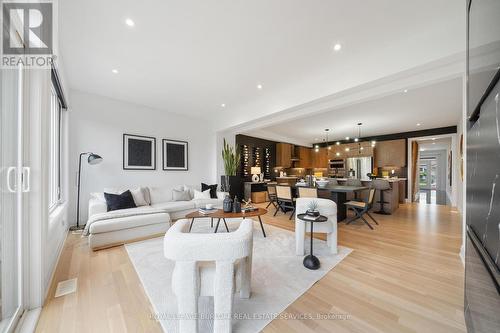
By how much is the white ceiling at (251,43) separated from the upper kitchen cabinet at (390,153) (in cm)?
411

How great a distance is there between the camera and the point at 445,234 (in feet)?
11.2

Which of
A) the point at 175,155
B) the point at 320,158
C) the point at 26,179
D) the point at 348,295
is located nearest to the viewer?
the point at 26,179

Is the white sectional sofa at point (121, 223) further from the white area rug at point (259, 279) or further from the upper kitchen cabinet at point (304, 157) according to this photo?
the upper kitchen cabinet at point (304, 157)

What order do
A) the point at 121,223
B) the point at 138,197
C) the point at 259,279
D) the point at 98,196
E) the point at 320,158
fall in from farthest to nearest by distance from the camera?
the point at 320,158 < the point at 138,197 < the point at 98,196 < the point at 121,223 < the point at 259,279

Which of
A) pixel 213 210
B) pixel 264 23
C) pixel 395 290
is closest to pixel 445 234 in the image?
pixel 395 290

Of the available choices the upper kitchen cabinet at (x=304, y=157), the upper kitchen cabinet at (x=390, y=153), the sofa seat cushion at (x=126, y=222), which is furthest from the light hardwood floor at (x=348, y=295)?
the upper kitchen cabinet at (x=304, y=157)

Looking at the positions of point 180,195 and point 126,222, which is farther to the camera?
point 180,195

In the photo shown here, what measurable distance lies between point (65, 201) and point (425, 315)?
215 inches

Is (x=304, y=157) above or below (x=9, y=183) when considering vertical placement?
above

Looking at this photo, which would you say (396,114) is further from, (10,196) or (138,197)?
(10,196)

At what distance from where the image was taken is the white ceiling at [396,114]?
149 inches

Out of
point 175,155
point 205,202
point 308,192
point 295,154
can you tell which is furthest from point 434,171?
point 175,155

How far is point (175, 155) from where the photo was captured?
5352mm

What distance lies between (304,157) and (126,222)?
323 inches
